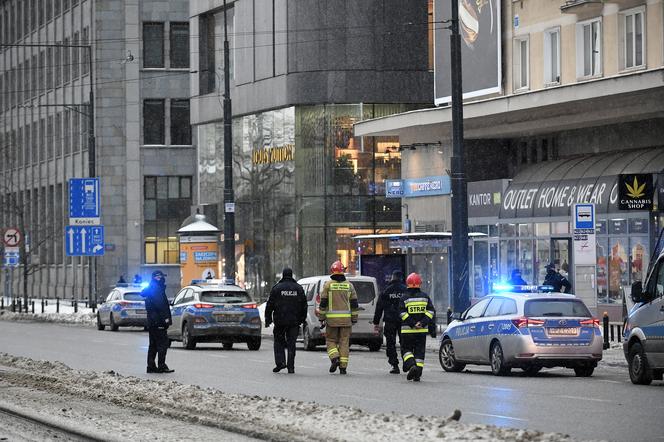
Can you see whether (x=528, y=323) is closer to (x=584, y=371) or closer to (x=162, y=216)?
(x=584, y=371)

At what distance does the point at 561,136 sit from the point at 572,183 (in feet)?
11.2

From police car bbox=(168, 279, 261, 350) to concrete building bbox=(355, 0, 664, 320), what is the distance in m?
8.33

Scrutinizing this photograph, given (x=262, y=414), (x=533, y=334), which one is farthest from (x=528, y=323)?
(x=262, y=414)

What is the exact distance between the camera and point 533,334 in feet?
84.1

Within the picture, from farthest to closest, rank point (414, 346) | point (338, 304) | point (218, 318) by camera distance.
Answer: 1. point (218, 318)
2. point (338, 304)
3. point (414, 346)

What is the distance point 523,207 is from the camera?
4659 centimetres

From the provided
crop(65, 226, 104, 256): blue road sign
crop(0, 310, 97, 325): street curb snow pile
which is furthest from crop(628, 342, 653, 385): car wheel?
crop(65, 226, 104, 256): blue road sign

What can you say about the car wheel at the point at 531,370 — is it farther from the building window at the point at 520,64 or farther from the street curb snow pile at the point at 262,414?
the building window at the point at 520,64

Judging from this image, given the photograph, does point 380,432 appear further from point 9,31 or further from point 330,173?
point 9,31

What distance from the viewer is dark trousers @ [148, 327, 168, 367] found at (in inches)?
1043

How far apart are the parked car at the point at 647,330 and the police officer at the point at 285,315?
5.75m

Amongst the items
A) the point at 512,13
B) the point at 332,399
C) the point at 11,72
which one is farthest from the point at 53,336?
the point at 11,72

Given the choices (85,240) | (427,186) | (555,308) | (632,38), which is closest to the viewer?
(555,308)

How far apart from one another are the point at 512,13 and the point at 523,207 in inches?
218
